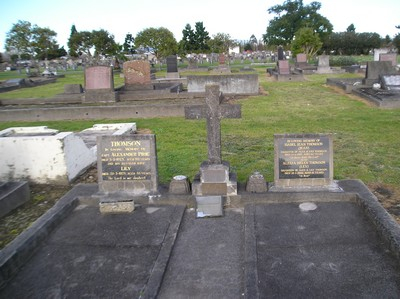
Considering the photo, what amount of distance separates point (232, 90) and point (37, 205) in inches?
497

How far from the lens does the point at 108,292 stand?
3.54 m

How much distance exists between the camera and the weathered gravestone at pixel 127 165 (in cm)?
555

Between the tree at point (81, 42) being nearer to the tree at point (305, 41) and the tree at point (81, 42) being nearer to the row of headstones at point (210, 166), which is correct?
the tree at point (305, 41)

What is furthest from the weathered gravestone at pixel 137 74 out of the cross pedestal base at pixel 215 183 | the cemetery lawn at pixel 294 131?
the cross pedestal base at pixel 215 183

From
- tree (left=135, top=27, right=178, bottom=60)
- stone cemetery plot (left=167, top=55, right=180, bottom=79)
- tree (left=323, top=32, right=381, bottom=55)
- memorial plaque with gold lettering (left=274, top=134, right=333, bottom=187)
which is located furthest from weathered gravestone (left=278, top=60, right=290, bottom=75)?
tree (left=323, top=32, right=381, bottom=55)

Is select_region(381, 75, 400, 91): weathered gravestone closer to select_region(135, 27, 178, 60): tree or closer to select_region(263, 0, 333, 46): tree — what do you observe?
select_region(135, 27, 178, 60): tree

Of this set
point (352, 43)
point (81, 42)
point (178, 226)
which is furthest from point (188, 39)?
point (178, 226)

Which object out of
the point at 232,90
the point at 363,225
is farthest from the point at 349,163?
the point at 232,90

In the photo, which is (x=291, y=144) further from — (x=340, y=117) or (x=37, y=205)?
(x=340, y=117)

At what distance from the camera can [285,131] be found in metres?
10.1

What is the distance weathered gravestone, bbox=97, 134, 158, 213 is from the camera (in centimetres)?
555

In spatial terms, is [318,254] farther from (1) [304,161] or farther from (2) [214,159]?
(2) [214,159]

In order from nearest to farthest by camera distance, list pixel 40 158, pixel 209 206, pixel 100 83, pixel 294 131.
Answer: pixel 209 206 → pixel 40 158 → pixel 294 131 → pixel 100 83

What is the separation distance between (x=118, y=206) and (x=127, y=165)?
69 centimetres
